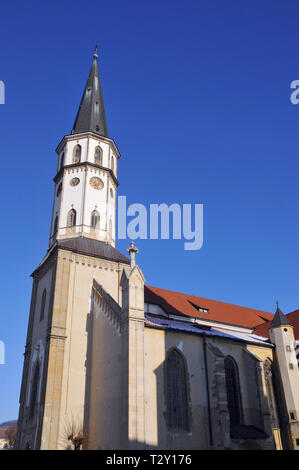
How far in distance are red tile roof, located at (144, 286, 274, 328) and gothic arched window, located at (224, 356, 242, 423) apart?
21.5 feet

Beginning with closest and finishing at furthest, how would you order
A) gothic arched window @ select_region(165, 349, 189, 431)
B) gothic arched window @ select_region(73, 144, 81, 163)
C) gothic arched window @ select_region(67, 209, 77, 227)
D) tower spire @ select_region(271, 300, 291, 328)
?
gothic arched window @ select_region(165, 349, 189, 431) < gothic arched window @ select_region(67, 209, 77, 227) < tower spire @ select_region(271, 300, 291, 328) < gothic arched window @ select_region(73, 144, 81, 163)

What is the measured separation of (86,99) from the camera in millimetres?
35125

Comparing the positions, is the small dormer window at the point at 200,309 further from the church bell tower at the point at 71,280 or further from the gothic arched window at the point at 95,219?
the gothic arched window at the point at 95,219

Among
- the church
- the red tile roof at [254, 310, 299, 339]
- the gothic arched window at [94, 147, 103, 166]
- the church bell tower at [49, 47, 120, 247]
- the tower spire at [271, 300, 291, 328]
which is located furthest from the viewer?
the red tile roof at [254, 310, 299, 339]

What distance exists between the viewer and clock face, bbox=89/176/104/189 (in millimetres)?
30094

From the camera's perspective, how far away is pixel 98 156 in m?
31.7

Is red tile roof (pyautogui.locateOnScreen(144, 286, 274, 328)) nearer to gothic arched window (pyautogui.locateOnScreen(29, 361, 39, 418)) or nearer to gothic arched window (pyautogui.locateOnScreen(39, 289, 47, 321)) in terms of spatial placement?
gothic arched window (pyautogui.locateOnScreen(39, 289, 47, 321))

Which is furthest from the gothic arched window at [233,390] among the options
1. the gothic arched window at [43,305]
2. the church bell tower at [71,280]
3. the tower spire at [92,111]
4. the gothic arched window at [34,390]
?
the tower spire at [92,111]

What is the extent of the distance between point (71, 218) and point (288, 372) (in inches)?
705

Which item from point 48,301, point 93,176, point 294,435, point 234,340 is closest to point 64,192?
point 93,176

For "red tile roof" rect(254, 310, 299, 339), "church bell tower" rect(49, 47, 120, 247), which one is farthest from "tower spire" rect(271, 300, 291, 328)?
"church bell tower" rect(49, 47, 120, 247)

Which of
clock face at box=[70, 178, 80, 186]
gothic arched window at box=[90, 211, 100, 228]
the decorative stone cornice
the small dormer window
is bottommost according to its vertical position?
the small dormer window

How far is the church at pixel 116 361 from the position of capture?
2059cm

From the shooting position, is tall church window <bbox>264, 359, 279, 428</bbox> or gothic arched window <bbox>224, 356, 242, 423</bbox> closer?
gothic arched window <bbox>224, 356, 242, 423</bbox>
